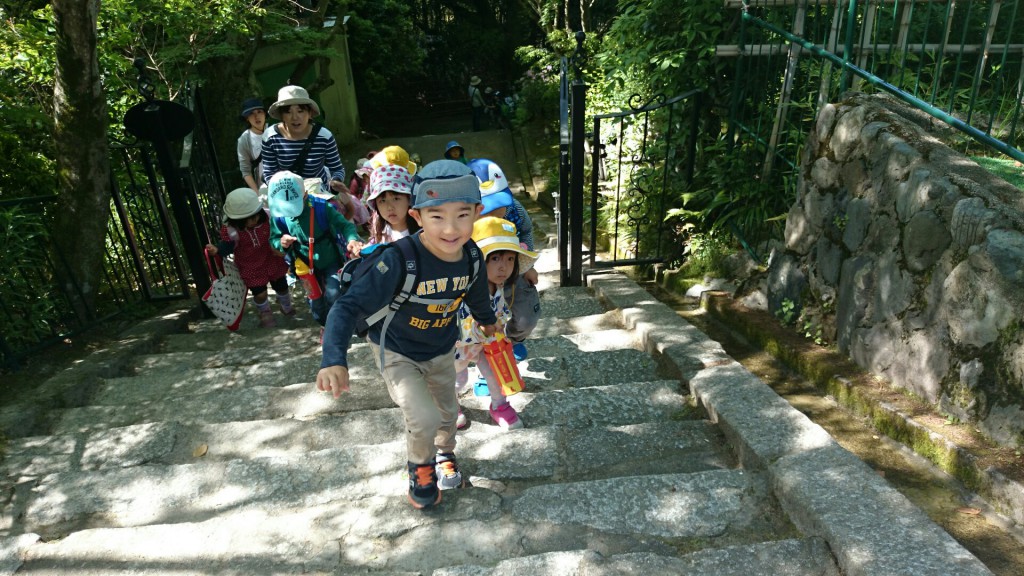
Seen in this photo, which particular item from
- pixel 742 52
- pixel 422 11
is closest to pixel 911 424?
pixel 742 52

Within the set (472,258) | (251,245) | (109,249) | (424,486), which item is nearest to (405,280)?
Answer: (472,258)

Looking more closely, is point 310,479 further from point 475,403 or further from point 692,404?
point 692,404

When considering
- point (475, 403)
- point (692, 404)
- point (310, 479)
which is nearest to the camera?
point (310, 479)

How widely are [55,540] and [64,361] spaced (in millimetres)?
2317

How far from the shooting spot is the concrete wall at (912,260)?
7.80ft

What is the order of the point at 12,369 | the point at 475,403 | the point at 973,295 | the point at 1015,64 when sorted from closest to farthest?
1. the point at 973,295
2. the point at 475,403
3. the point at 12,369
4. the point at 1015,64

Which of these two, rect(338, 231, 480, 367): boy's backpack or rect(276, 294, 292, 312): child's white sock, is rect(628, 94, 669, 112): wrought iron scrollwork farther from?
rect(276, 294, 292, 312): child's white sock

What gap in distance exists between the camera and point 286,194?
14.0 feet

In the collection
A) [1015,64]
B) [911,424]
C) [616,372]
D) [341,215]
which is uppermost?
[1015,64]

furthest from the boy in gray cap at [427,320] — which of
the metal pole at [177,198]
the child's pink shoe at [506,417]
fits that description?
the metal pole at [177,198]

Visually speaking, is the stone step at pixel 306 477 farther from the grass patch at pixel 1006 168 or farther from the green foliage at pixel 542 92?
the green foliage at pixel 542 92

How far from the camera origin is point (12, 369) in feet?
13.6

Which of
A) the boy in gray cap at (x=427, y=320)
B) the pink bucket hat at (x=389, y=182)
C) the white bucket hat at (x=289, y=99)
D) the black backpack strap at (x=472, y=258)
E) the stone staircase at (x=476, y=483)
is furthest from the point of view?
the white bucket hat at (x=289, y=99)

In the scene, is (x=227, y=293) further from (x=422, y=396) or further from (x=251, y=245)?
(x=422, y=396)
